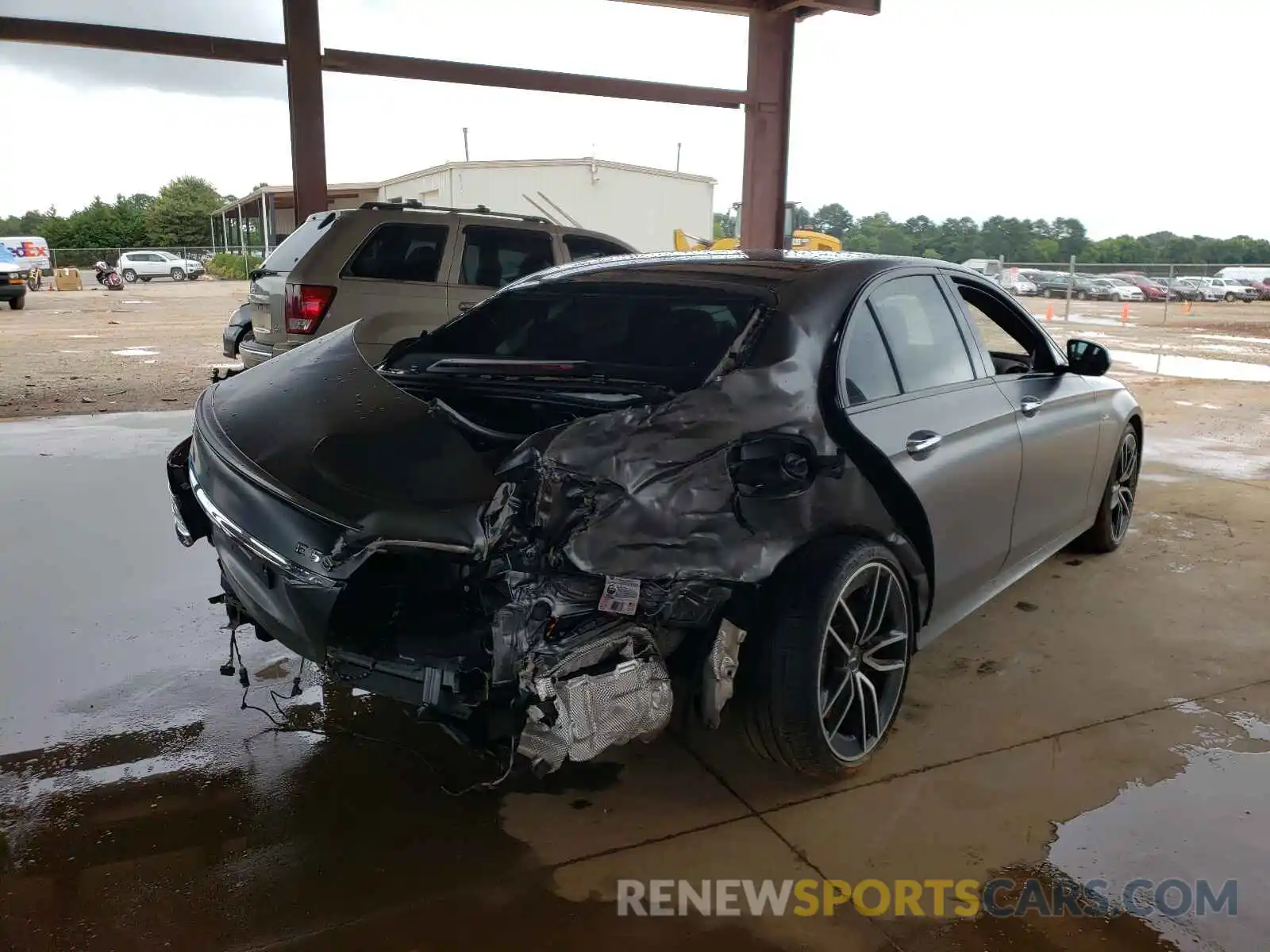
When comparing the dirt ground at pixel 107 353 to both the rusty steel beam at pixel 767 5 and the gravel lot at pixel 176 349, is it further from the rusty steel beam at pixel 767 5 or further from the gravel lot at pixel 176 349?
the rusty steel beam at pixel 767 5

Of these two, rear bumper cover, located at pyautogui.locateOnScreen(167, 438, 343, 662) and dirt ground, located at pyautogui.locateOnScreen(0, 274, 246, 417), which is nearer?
rear bumper cover, located at pyautogui.locateOnScreen(167, 438, 343, 662)

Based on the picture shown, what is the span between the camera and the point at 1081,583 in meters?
4.74

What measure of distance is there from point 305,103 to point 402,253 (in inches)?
68.8

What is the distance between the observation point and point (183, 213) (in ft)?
178

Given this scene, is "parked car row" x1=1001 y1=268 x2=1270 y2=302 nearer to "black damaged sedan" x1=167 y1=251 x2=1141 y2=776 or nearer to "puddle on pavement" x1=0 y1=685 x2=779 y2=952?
"black damaged sedan" x1=167 y1=251 x2=1141 y2=776

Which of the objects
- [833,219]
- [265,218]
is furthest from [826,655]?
[265,218]

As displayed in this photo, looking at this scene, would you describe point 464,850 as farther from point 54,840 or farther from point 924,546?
point 924,546

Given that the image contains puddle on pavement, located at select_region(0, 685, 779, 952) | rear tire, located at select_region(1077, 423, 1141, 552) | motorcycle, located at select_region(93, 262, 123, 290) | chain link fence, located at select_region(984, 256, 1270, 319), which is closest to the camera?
puddle on pavement, located at select_region(0, 685, 779, 952)

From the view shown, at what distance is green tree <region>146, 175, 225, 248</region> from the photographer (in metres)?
53.0

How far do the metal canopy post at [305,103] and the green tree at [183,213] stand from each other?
49.9 meters

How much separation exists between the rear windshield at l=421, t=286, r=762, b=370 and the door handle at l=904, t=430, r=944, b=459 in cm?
66

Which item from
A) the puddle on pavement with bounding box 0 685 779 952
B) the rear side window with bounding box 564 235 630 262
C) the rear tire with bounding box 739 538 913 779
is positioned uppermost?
the rear side window with bounding box 564 235 630 262

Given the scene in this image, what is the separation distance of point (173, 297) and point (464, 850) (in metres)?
32.2

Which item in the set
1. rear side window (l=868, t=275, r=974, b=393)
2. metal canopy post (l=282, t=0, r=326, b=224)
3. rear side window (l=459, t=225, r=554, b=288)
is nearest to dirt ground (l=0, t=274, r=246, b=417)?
metal canopy post (l=282, t=0, r=326, b=224)
